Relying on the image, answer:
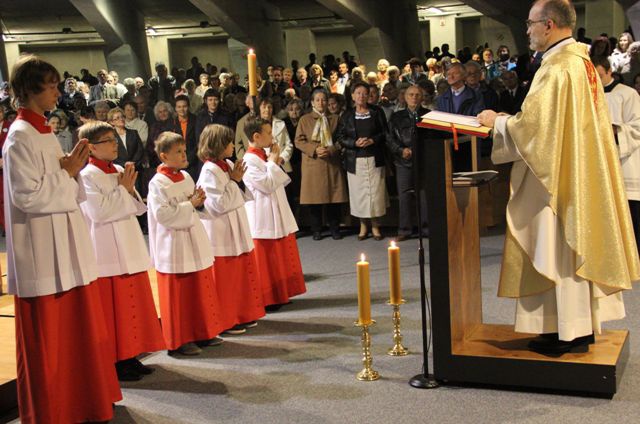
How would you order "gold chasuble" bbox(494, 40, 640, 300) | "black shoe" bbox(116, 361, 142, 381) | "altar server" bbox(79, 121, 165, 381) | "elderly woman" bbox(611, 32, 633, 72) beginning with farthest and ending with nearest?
"elderly woman" bbox(611, 32, 633, 72) < "black shoe" bbox(116, 361, 142, 381) < "altar server" bbox(79, 121, 165, 381) < "gold chasuble" bbox(494, 40, 640, 300)

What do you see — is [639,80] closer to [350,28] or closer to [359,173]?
[359,173]

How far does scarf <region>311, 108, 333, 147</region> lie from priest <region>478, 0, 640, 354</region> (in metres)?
4.50

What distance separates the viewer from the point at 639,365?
3.88 meters

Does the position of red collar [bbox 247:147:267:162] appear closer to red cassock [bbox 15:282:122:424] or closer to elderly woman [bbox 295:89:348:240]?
red cassock [bbox 15:282:122:424]

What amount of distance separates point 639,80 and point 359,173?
127 inches

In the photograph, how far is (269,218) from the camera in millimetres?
5508

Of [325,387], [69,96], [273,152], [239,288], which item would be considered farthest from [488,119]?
[69,96]

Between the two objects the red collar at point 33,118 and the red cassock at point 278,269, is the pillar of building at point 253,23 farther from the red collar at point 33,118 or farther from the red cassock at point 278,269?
the red collar at point 33,118

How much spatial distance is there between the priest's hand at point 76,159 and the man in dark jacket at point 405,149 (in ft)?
15.2

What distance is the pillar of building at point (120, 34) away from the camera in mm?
18172

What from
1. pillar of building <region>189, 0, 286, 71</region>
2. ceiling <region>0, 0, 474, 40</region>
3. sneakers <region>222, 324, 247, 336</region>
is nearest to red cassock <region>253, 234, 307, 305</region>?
sneakers <region>222, 324, 247, 336</region>

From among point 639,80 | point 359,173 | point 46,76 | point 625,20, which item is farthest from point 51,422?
point 625,20

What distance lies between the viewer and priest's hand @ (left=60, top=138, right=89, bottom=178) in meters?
3.24

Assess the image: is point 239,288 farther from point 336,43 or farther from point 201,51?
point 201,51
